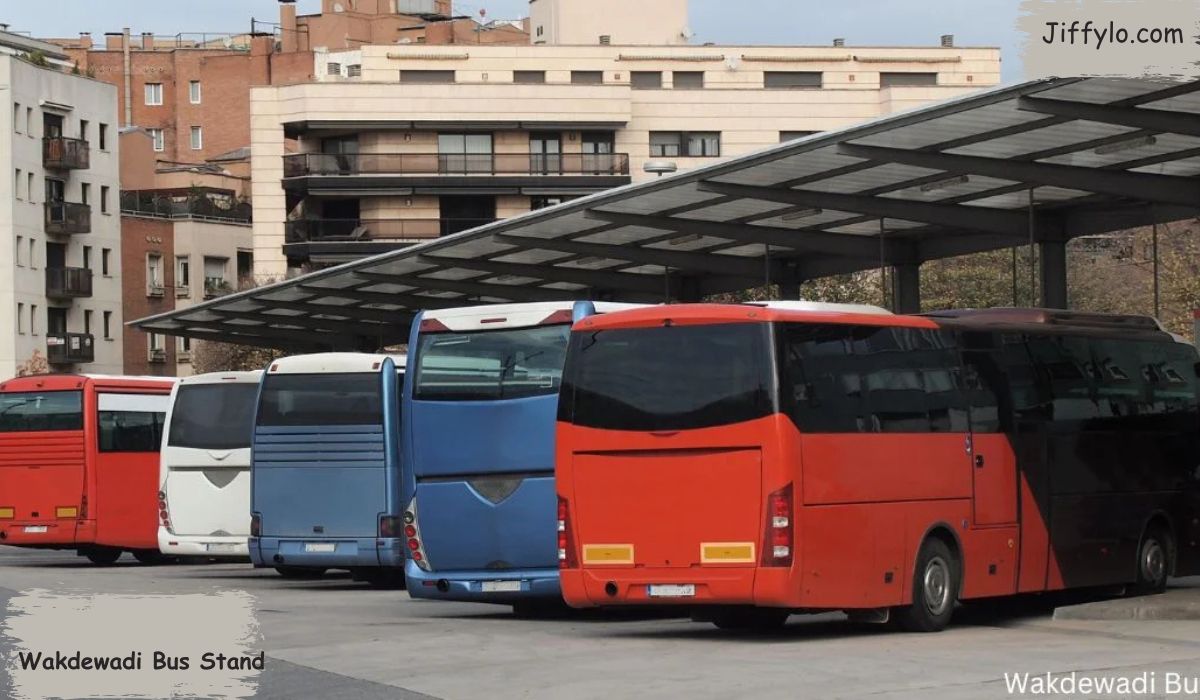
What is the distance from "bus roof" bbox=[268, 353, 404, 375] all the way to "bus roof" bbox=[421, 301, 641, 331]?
446cm

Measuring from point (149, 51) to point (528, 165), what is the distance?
129 ft

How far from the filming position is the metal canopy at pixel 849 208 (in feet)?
67.9

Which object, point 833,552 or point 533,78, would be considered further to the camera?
point 533,78

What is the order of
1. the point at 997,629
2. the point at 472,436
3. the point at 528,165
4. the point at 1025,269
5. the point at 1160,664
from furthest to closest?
the point at 528,165, the point at 1025,269, the point at 472,436, the point at 997,629, the point at 1160,664

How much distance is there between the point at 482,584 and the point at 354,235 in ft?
232

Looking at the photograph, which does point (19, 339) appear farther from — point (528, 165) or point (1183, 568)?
point (1183, 568)

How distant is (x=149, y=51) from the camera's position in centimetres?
12194

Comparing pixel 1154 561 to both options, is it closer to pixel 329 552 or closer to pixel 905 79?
pixel 329 552

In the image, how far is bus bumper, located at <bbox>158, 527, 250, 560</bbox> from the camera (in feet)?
95.0

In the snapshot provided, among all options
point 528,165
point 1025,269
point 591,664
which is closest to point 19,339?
point 528,165

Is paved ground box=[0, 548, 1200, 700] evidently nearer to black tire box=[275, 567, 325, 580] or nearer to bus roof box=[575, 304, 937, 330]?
bus roof box=[575, 304, 937, 330]

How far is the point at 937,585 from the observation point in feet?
57.8

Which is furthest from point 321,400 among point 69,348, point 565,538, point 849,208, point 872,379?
point 69,348

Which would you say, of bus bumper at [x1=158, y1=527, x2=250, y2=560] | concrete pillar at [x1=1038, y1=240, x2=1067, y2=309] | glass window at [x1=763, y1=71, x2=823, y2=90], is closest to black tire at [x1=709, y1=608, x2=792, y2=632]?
concrete pillar at [x1=1038, y1=240, x2=1067, y2=309]
